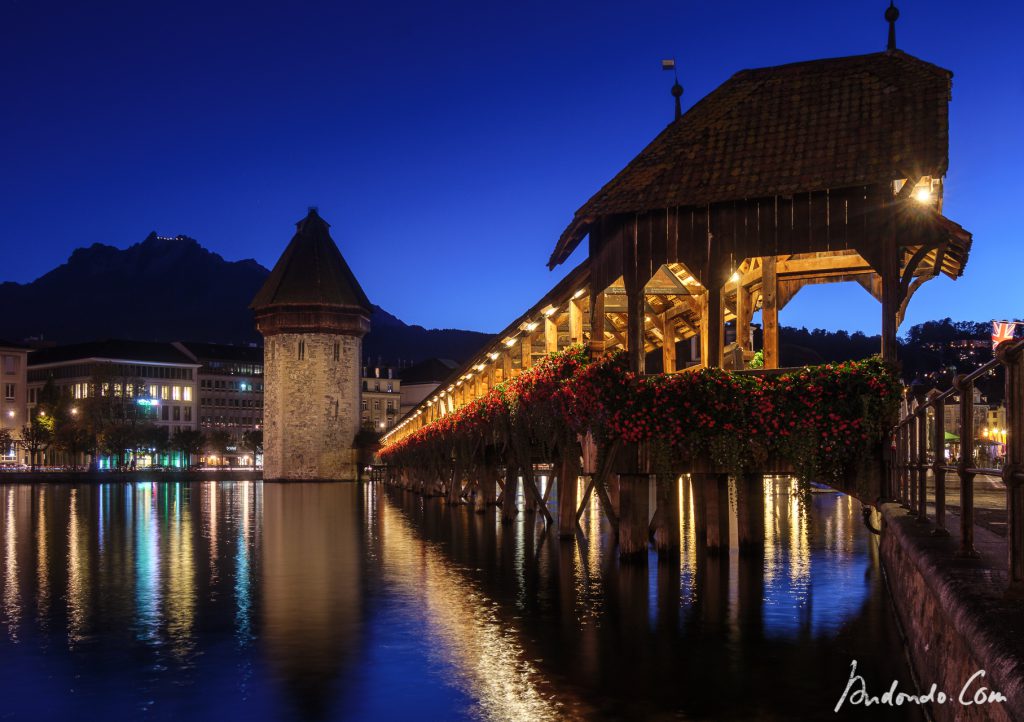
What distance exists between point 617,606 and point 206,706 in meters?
5.60

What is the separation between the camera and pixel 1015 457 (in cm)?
496

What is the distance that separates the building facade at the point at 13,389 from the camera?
114 meters

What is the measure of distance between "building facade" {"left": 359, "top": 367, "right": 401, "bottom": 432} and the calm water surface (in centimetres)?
12041

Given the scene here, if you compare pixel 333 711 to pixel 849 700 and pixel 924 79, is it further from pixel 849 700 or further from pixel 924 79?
pixel 924 79

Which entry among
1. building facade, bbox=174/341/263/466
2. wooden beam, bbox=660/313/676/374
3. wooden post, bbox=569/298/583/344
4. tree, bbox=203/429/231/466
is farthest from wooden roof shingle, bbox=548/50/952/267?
building facade, bbox=174/341/263/466

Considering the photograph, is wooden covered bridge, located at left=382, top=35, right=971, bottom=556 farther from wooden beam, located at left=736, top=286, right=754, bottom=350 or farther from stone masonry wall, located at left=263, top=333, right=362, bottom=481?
stone masonry wall, located at left=263, top=333, right=362, bottom=481

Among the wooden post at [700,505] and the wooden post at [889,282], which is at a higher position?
the wooden post at [889,282]

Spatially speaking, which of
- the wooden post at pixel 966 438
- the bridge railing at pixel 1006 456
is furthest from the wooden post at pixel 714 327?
the wooden post at pixel 966 438

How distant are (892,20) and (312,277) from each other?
64.5m

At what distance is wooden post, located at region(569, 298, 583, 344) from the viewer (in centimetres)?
1914

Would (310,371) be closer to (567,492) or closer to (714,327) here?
(567,492)

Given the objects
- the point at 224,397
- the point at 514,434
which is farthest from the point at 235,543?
the point at 224,397

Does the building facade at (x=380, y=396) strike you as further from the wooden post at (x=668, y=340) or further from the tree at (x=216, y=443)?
the wooden post at (x=668, y=340)

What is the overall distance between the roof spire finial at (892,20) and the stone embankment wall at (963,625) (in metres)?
10.7
